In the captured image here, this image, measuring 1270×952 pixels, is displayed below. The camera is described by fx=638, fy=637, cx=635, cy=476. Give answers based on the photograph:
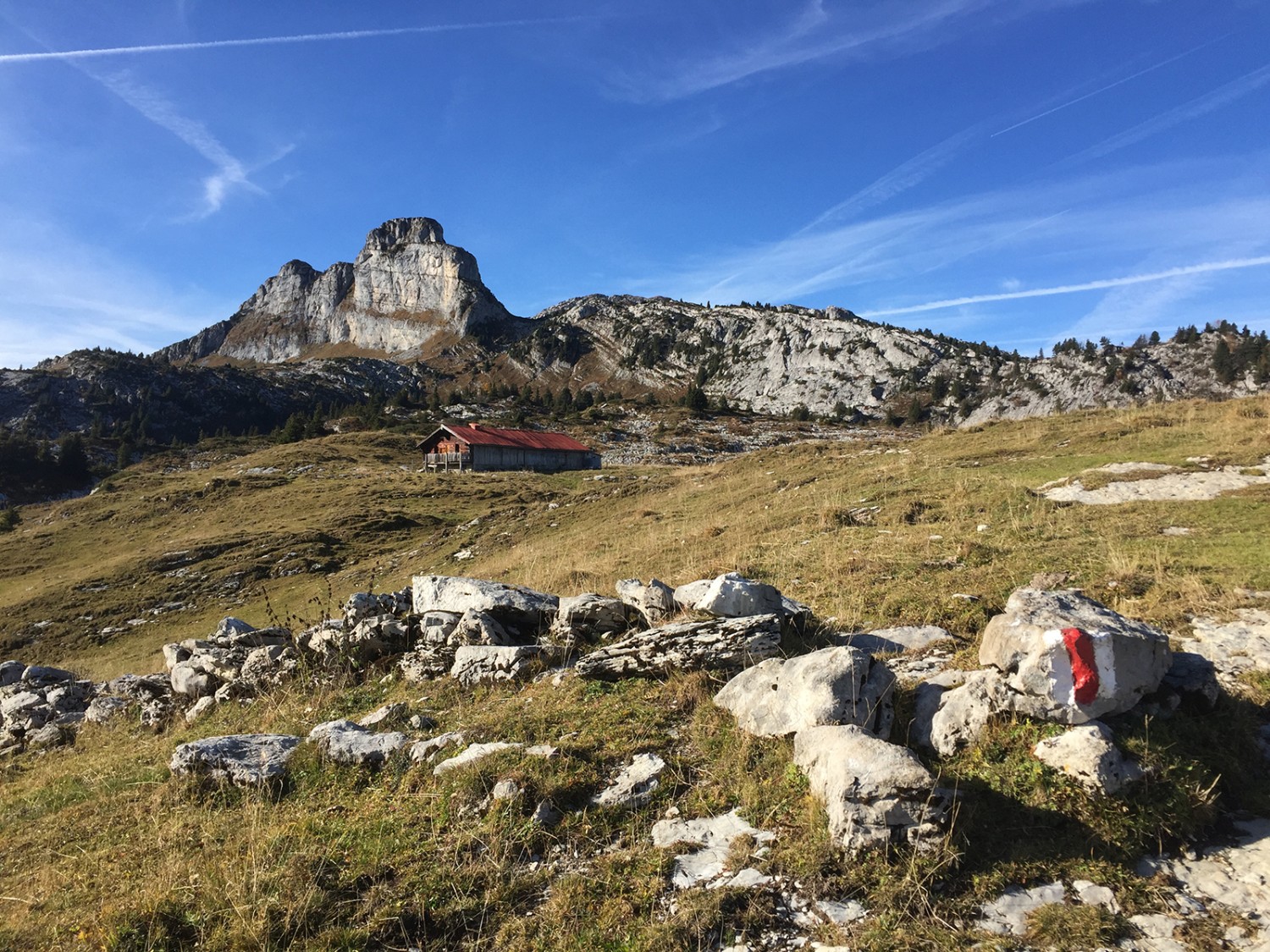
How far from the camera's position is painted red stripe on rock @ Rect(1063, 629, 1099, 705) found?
5.36 meters

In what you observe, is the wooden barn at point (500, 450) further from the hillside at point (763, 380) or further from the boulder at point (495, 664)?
the boulder at point (495, 664)

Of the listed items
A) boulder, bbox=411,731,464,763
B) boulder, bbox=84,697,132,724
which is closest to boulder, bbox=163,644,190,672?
boulder, bbox=84,697,132,724

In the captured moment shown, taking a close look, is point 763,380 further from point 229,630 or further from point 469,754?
point 469,754

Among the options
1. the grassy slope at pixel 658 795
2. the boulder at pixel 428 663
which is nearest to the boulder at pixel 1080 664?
the grassy slope at pixel 658 795

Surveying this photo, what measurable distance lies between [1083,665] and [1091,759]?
805 mm

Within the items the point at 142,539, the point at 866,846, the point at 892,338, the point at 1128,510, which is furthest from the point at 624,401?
the point at 866,846

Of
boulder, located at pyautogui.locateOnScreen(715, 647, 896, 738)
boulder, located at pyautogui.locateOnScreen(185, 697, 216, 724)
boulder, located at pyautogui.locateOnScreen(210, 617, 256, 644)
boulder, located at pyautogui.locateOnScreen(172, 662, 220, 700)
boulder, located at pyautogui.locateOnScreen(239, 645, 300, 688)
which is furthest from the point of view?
boulder, located at pyautogui.locateOnScreen(210, 617, 256, 644)

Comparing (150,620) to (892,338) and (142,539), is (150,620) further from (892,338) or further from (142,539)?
(892,338)

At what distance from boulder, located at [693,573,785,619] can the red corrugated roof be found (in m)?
64.6

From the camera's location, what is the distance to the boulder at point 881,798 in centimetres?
462

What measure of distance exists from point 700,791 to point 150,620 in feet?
99.1

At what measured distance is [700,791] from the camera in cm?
578

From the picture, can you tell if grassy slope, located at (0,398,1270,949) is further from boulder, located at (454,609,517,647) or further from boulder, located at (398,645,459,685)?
boulder, located at (454,609,517,647)

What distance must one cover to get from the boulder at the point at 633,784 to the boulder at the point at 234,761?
3.69m
